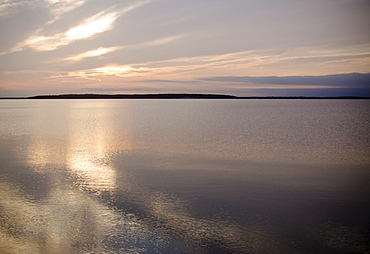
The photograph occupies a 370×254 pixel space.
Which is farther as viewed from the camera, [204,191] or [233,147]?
[233,147]

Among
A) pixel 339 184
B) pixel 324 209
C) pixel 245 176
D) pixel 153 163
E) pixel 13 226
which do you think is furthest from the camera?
pixel 153 163

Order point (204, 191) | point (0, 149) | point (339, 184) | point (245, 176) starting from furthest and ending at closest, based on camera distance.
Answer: point (0, 149) < point (245, 176) < point (339, 184) < point (204, 191)

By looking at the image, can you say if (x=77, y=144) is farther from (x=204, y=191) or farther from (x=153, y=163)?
(x=204, y=191)

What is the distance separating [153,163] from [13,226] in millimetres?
6999

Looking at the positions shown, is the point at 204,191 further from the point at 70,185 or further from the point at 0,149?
the point at 0,149

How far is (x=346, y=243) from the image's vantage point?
6152 millimetres

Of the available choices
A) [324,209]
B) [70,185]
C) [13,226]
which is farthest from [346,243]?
[70,185]

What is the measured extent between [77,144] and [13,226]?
12.4 meters

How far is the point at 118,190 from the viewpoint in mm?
9375

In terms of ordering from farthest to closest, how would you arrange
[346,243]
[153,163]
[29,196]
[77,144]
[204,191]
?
[77,144], [153,163], [204,191], [29,196], [346,243]

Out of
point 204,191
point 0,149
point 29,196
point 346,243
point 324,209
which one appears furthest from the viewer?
point 0,149

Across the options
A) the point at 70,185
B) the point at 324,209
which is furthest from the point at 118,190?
the point at 324,209

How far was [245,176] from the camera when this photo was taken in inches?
438

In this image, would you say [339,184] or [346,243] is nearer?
[346,243]
